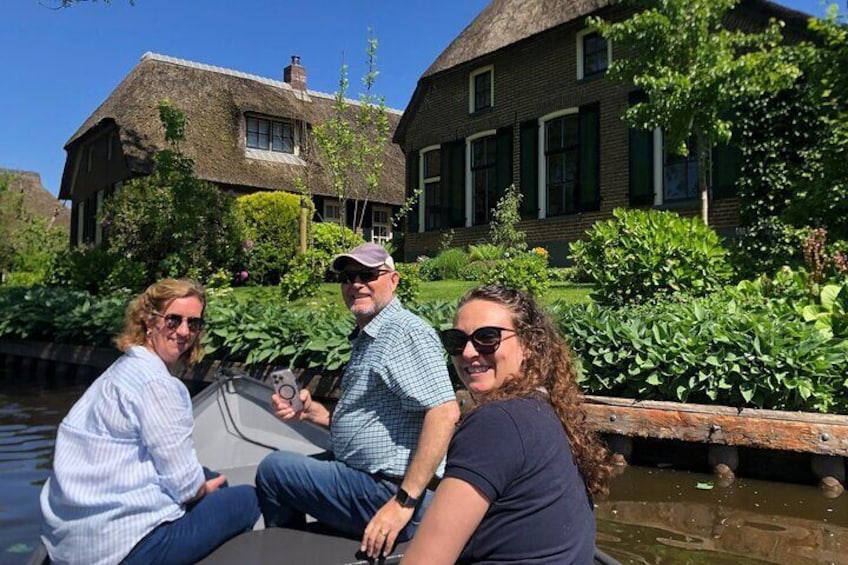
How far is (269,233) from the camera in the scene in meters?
18.1

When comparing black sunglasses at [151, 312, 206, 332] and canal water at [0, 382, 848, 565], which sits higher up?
black sunglasses at [151, 312, 206, 332]

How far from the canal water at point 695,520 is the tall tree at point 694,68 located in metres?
6.87

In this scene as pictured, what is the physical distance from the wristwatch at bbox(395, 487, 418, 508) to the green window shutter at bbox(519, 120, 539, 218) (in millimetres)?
14435

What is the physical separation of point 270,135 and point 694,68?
19.3m

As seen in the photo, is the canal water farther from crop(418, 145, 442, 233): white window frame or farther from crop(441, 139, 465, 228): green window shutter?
crop(418, 145, 442, 233): white window frame

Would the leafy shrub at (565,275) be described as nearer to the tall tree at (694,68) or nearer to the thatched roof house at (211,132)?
the tall tree at (694,68)

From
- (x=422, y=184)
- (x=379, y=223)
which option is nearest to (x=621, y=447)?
(x=422, y=184)

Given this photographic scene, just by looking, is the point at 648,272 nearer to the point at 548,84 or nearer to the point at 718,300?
the point at 718,300

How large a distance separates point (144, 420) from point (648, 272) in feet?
19.3

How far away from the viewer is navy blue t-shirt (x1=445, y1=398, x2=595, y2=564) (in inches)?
61.6

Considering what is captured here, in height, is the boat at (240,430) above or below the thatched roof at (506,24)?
below

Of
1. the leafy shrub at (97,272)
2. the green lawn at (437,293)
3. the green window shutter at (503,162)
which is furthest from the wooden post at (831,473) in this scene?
the green window shutter at (503,162)

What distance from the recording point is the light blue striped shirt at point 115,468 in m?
2.39

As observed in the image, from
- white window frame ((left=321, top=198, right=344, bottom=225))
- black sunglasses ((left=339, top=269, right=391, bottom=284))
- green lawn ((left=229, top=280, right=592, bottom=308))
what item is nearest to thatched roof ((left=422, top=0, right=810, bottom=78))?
green lawn ((left=229, top=280, right=592, bottom=308))
